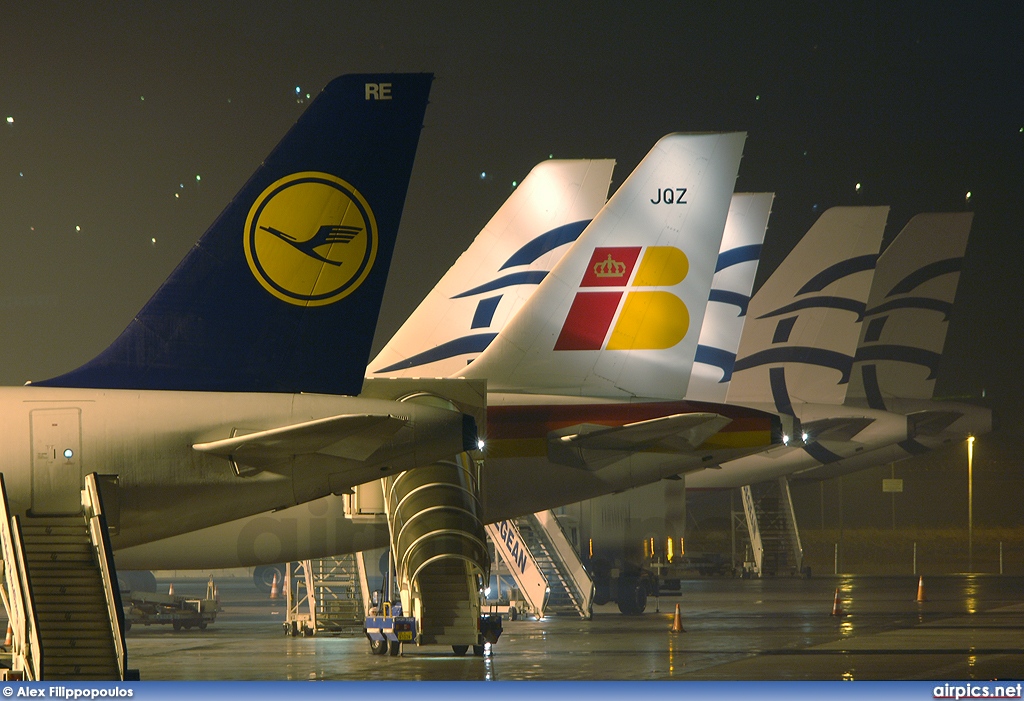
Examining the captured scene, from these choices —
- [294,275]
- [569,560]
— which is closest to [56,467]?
[294,275]

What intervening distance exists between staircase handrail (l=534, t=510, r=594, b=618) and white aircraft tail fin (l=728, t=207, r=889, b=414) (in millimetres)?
12541

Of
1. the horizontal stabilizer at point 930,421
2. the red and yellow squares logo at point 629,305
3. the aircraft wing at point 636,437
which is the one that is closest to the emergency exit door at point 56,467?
the aircraft wing at point 636,437

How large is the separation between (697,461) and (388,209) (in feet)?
33.9

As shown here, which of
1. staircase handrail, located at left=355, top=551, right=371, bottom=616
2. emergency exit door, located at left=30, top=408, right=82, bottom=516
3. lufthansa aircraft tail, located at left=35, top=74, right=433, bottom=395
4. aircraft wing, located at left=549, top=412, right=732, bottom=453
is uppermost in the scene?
lufthansa aircraft tail, located at left=35, top=74, right=433, bottom=395

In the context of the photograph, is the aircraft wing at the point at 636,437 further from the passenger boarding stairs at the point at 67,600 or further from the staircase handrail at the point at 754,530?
the staircase handrail at the point at 754,530

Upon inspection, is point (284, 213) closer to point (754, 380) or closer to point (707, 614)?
point (707, 614)

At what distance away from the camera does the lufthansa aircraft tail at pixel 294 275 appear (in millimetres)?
14664

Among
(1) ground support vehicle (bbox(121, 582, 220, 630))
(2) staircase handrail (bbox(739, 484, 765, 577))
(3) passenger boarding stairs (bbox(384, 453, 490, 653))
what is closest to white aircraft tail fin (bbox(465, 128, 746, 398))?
(3) passenger boarding stairs (bbox(384, 453, 490, 653))

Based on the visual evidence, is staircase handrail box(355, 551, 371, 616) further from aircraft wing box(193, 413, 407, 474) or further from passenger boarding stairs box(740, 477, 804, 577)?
passenger boarding stairs box(740, 477, 804, 577)

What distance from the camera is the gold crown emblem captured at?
2497 cm

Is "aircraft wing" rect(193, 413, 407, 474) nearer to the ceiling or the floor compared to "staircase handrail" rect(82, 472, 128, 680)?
nearer to the ceiling

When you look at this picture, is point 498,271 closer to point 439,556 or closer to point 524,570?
point 524,570

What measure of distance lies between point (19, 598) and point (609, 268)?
46.5 feet

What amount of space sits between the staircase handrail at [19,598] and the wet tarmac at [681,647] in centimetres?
531
